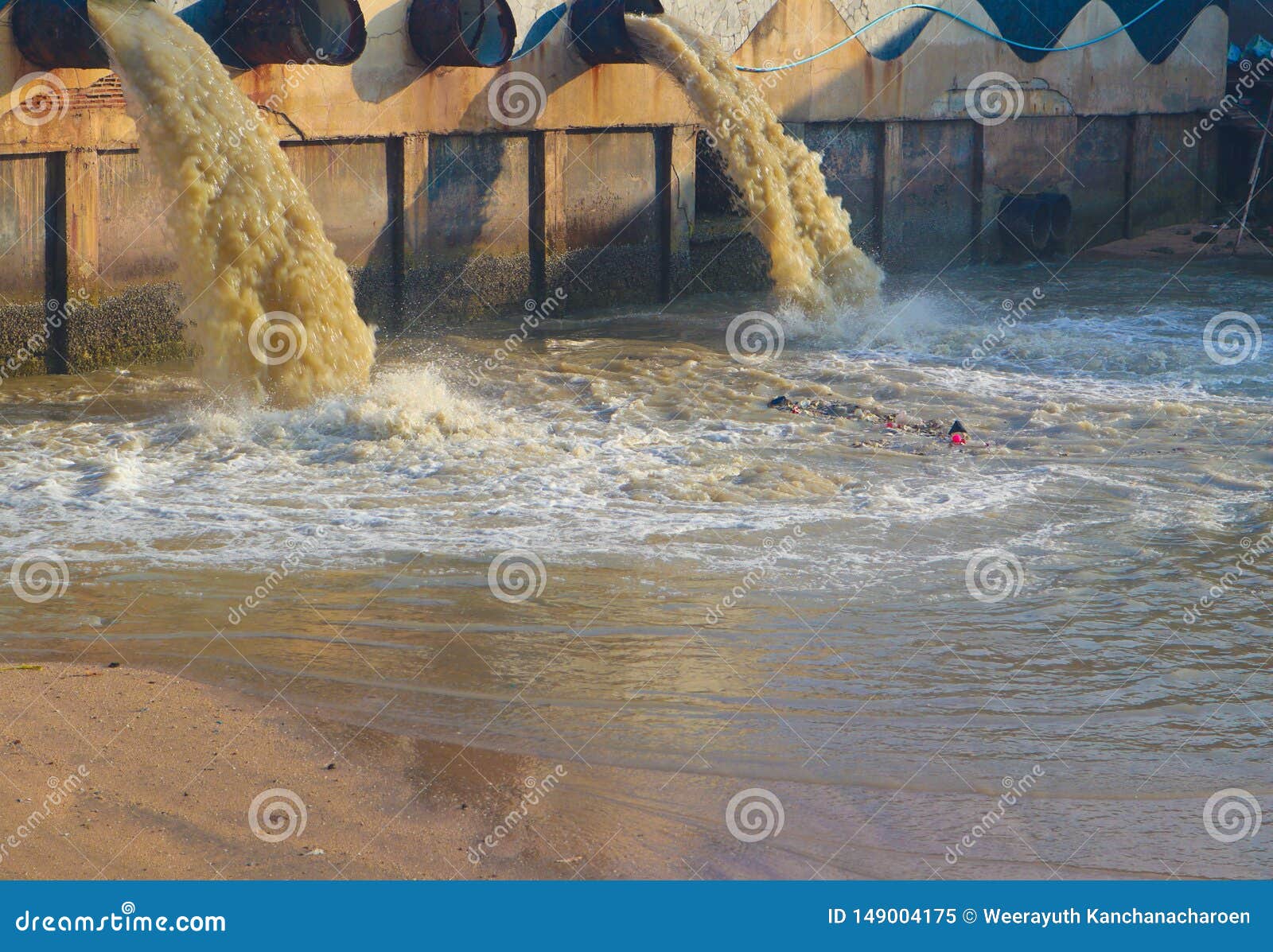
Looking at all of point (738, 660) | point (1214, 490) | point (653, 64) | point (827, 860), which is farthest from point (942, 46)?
point (827, 860)

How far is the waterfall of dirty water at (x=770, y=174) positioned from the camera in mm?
13266

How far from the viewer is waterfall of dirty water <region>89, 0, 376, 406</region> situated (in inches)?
375

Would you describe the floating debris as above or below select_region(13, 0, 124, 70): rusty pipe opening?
below

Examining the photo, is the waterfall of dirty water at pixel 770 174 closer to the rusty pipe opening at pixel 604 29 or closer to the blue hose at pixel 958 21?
the rusty pipe opening at pixel 604 29

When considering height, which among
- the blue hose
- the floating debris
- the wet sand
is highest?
the blue hose

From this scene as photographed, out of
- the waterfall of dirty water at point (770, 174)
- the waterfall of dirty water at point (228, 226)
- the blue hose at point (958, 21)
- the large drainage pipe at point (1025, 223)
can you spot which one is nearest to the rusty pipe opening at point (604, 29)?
the waterfall of dirty water at point (770, 174)

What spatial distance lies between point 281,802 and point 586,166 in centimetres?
984

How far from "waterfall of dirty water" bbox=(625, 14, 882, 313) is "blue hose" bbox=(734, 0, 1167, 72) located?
700 millimetres

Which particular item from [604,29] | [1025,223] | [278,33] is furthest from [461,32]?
[1025,223]

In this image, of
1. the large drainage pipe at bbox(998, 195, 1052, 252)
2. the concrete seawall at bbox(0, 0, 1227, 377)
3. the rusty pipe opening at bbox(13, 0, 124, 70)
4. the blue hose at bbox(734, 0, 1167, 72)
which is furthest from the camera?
the large drainage pipe at bbox(998, 195, 1052, 252)

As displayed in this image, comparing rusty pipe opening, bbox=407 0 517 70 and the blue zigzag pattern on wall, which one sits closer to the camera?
rusty pipe opening, bbox=407 0 517 70

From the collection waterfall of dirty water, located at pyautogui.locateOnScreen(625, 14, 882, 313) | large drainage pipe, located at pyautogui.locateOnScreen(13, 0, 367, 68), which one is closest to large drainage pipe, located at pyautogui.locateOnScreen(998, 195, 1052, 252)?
waterfall of dirty water, located at pyautogui.locateOnScreen(625, 14, 882, 313)

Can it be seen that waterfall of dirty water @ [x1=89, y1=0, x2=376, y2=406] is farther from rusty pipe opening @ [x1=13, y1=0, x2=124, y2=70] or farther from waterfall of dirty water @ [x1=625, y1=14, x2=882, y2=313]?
waterfall of dirty water @ [x1=625, y1=14, x2=882, y2=313]

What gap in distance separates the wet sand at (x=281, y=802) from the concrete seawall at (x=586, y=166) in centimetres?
587
